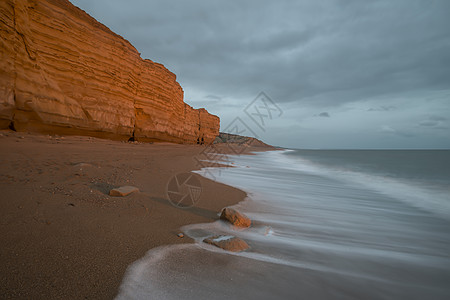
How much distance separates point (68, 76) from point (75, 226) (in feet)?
34.4

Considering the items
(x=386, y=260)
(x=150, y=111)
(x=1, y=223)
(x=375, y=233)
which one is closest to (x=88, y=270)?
(x=1, y=223)

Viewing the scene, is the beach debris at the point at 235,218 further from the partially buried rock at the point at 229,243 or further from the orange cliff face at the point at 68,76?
the orange cliff face at the point at 68,76

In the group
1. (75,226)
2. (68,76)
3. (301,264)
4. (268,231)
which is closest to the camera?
(301,264)

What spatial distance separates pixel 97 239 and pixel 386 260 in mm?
2962

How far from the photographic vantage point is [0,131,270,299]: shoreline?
4.21 ft

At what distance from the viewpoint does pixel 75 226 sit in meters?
1.96

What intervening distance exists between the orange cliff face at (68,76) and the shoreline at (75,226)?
5.22 meters

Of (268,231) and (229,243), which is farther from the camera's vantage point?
(268,231)

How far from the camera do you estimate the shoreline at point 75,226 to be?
50.5 inches

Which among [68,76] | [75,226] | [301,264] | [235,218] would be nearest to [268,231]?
[235,218]

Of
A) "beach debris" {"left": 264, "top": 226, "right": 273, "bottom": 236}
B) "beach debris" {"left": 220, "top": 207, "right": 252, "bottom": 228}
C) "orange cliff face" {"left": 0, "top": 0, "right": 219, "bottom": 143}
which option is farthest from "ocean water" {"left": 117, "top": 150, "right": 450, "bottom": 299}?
"orange cliff face" {"left": 0, "top": 0, "right": 219, "bottom": 143}

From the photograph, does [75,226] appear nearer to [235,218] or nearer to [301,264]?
[235,218]

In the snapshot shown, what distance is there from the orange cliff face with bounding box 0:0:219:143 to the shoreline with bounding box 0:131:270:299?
5.22m

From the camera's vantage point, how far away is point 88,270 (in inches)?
55.4
